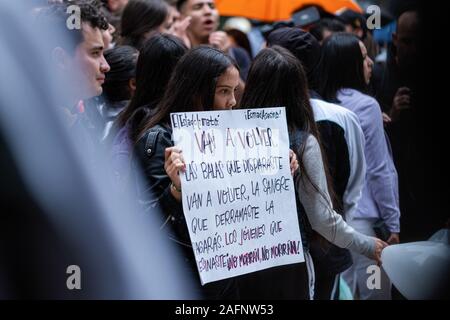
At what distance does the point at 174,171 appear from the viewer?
11.8ft

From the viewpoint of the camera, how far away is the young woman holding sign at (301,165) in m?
4.05

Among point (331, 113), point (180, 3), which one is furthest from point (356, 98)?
point (180, 3)

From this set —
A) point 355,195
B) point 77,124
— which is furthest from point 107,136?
point 355,195

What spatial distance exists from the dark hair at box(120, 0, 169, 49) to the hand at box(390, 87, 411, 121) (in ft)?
4.91

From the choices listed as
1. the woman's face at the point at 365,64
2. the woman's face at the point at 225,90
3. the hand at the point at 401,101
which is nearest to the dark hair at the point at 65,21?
the woman's face at the point at 225,90

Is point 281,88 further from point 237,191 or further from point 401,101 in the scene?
point 401,101

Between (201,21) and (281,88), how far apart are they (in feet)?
8.05

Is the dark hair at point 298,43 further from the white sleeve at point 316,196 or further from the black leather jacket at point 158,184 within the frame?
the black leather jacket at point 158,184

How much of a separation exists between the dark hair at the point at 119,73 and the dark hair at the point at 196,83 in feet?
3.31

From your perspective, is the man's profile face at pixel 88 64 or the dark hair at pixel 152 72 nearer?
the man's profile face at pixel 88 64

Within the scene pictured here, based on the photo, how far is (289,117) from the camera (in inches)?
163

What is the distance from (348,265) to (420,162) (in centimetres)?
62

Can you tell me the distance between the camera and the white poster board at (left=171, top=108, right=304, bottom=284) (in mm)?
3682
